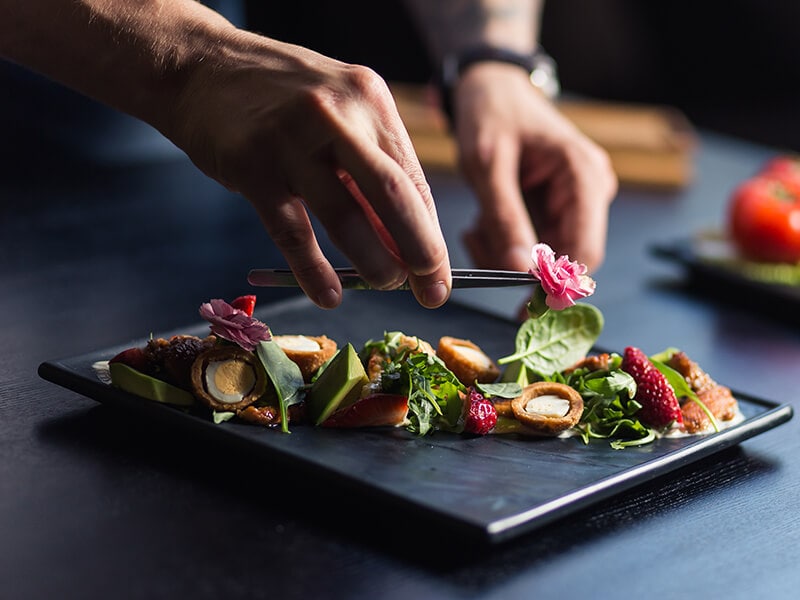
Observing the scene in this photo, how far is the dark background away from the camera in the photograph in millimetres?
4684

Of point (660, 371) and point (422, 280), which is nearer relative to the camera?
point (422, 280)

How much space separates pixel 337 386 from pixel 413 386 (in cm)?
8

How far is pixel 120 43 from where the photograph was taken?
1.18m

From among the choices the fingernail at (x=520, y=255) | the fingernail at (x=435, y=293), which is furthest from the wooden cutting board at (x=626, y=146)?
the fingernail at (x=435, y=293)

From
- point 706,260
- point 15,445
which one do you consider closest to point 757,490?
Result: point 15,445

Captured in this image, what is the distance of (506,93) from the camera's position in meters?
2.02

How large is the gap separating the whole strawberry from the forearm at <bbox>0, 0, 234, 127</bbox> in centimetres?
60

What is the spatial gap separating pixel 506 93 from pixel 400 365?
940mm

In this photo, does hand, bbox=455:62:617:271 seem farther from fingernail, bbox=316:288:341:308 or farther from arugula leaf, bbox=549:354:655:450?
fingernail, bbox=316:288:341:308

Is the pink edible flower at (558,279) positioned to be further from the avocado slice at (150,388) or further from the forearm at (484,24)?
the forearm at (484,24)

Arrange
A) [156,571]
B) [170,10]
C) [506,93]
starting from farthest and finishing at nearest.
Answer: [506,93], [170,10], [156,571]

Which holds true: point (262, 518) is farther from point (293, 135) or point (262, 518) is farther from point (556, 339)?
point (556, 339)

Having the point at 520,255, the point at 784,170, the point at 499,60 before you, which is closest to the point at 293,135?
the point at 520,255

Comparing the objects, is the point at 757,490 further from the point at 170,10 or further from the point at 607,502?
the point at 170,10
